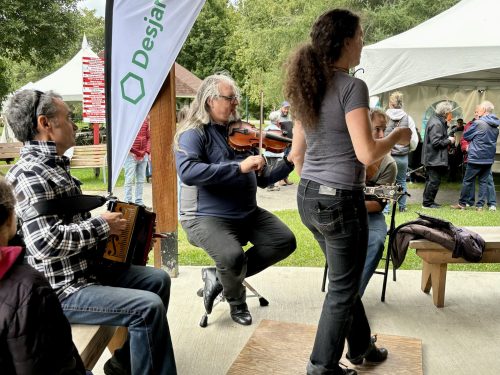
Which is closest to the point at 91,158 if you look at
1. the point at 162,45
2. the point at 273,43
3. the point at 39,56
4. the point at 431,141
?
the point at 431,141

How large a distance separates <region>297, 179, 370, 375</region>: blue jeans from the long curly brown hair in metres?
0.37

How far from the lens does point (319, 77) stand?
219cm

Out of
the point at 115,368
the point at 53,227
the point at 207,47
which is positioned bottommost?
the point at 115,368

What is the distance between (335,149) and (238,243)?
1.14m

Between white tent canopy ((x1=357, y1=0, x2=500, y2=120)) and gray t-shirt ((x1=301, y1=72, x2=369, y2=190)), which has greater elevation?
white tent canopy ((x1=357, y1=0, x2=500, y2=120))

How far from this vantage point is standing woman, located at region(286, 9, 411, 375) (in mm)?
2141

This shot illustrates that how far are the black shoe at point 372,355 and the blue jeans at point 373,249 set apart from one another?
61 centimetres

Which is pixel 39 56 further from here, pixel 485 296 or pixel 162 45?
pixel 485 296

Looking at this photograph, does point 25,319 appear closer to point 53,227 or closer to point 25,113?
point 53,227

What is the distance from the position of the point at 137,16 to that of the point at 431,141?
20.2 ft

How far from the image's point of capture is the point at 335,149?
2.24m

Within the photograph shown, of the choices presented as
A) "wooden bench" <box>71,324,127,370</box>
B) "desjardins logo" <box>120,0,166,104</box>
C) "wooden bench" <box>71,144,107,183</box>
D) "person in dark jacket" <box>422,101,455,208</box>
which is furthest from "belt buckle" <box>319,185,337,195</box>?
"wooden bench" <box>71,144,107,183</box>

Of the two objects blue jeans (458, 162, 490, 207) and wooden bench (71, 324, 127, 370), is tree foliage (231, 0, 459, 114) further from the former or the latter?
wooden bench (71, 324, 127, 370)

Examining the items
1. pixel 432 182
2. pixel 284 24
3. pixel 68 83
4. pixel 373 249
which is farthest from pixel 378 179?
pixel 284 24
